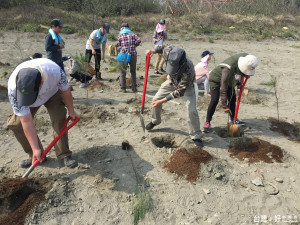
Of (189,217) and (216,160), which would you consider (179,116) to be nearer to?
(216,160)

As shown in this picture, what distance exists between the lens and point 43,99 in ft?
9.20

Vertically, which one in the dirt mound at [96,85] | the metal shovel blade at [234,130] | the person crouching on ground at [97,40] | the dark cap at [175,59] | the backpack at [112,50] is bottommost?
the dirt mound at [96,85]

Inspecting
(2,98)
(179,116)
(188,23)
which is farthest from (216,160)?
(188,23)

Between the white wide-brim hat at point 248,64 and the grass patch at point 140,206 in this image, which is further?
the white wide-brim hat at point 248,64

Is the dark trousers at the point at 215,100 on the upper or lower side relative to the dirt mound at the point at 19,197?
upper

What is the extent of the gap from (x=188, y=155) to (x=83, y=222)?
1622 millimetres

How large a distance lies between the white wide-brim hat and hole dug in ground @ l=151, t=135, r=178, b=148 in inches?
60.3

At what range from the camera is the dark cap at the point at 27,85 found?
2215 mm

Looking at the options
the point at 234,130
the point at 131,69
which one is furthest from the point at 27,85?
the point at 131,69

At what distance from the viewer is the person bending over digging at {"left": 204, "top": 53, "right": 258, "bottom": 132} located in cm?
374

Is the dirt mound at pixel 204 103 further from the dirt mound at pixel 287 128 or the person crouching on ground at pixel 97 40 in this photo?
the person crouching on ground at pixel 97 40

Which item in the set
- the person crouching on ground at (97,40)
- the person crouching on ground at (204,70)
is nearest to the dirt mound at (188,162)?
the person crouching on ground at (204,70)

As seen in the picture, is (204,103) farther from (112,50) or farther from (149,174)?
(112,50)

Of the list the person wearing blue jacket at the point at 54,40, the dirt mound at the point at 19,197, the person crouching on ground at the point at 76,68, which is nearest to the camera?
the dirt mound at the point at 19,197
